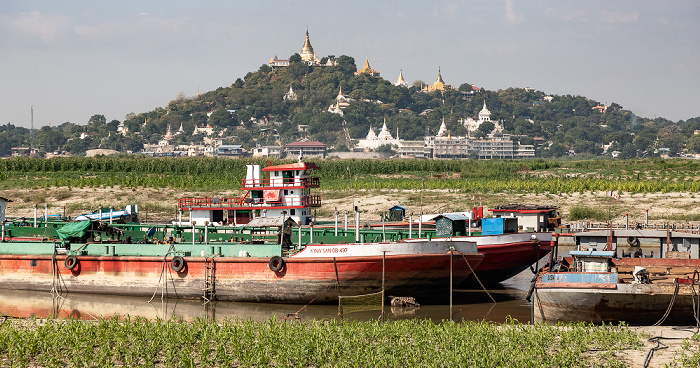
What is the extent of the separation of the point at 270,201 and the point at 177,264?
341 inches

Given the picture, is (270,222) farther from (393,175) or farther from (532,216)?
(393,175)

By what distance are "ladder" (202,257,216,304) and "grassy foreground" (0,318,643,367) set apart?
33.7ft

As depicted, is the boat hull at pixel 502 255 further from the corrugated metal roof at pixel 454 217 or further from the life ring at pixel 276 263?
the life ring at pixel 276 263

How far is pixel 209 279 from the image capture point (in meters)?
36.5

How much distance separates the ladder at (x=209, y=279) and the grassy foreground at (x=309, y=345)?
1028 cm

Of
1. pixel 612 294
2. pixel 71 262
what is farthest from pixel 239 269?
pixel 612 294

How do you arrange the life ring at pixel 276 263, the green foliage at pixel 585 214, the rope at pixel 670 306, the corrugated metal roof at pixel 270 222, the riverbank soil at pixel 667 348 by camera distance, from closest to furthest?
the riverbank soil at pixel 667 348 < the rope at pixel 670 306 < the life ring at pixel 276 263 < the corrugated metal roof at pixel 270 222 < the green foliage at pixel 585 214

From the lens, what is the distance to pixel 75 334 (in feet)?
79.9

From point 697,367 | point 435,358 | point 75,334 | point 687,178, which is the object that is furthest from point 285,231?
point 687,178

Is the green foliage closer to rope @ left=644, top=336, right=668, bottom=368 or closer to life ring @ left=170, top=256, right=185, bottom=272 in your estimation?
life ring @ left=170, top=256, right=185, bottom=272

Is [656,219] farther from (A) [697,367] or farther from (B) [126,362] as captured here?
(B) [126,362]

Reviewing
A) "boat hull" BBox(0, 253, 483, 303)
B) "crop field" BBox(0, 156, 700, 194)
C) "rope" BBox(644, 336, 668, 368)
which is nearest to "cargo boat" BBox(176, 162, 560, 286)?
"boat hull" BBox(0, 253, 483, 303)

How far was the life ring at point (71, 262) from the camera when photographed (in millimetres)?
38906

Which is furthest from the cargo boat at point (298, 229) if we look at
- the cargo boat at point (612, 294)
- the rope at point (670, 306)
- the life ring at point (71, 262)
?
the rope at point (670, 306)
